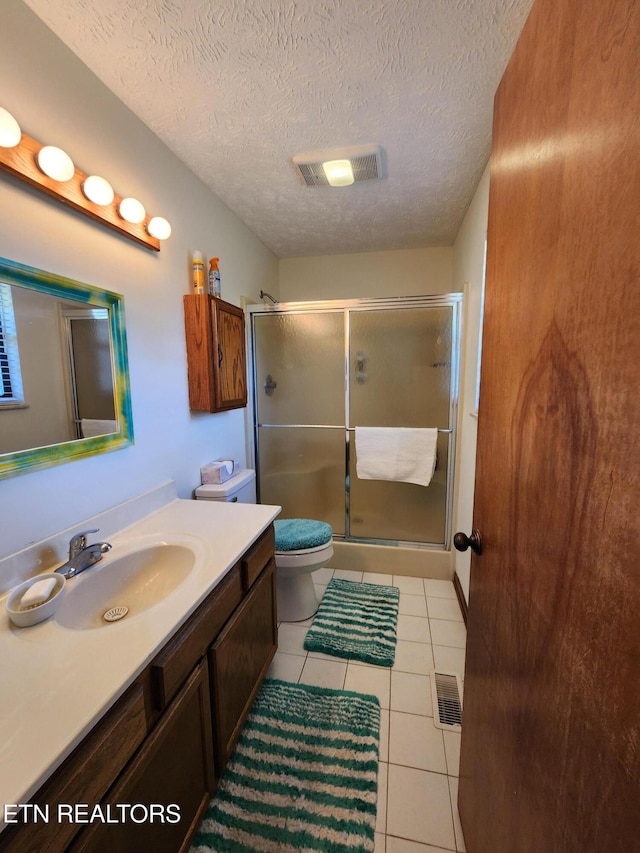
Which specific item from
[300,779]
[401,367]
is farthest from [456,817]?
[401,367]

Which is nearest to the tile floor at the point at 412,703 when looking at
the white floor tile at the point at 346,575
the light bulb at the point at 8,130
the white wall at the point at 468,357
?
the white floor tile at the point at 346,575

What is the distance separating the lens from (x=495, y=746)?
74 centimetres

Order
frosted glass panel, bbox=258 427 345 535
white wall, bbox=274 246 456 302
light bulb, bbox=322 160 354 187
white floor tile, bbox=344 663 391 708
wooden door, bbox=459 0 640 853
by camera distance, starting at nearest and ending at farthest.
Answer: wooden door, bbox=459 0 640 853, white floor tile, bbox=344 663 391 708, light bulb, bbox=322 160 354 187, frosted glass panel, bbox=258 427 345 535, white wall, bbox=274 246 456 302

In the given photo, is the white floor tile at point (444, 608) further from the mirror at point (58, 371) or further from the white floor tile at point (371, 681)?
the mirror at point (58, 371)

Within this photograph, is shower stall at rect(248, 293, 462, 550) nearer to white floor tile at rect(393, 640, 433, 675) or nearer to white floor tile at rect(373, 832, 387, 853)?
white floor tile at rect(393, 640, 433, 675)

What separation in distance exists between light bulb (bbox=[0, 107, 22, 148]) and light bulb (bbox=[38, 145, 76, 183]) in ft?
0.25

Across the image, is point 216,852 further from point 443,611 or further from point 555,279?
point 555,279

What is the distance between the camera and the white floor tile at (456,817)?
100cm

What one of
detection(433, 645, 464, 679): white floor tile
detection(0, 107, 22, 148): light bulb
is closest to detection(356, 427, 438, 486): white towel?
detection(433, 645, 464, 679): white floor tile

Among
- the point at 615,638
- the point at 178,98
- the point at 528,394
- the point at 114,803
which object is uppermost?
the point at 178,98

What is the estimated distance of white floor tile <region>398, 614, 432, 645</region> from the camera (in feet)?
5.88

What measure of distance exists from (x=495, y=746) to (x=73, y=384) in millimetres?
1512

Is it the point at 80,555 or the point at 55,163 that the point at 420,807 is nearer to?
the point at 80,555

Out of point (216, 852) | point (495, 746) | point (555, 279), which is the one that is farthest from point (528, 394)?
point (216, 852)
